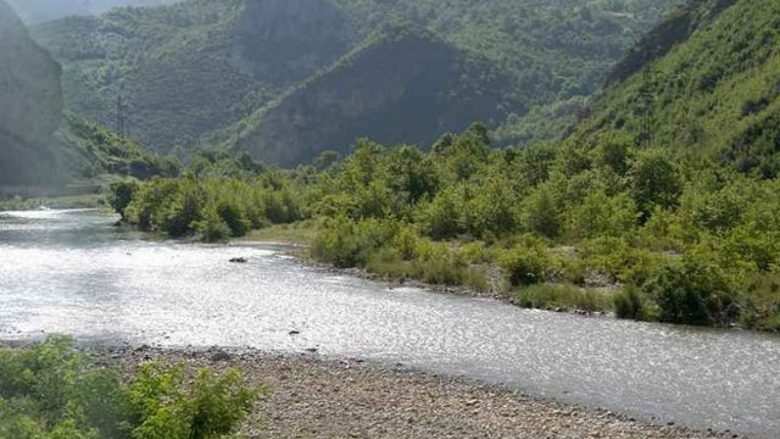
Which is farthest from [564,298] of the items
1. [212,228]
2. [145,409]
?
[212,228]

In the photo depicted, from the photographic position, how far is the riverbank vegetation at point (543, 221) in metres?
43.5

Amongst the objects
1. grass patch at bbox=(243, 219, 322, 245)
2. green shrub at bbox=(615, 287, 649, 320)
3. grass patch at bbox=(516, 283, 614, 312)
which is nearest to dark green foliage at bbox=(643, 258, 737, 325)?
green shrub at bbox=(615, 287, 649, 320)

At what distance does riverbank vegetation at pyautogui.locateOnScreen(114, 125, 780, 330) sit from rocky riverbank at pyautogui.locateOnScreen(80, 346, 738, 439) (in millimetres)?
17245

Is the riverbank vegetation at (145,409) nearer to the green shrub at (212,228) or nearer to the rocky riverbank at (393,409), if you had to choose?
the rocky riverbank at (393,409)

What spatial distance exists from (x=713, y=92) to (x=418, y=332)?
3167 inches

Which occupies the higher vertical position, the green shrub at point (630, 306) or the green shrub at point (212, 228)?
the green shrub at point (630, 306)

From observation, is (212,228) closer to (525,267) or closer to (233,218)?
(233,218)

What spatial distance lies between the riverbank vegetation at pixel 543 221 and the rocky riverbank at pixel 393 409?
679 inches

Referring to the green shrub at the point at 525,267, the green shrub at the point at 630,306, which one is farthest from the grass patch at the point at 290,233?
the green shrub at the point at 630,306

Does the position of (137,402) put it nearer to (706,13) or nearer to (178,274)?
(178,274)

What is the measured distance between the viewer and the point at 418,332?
39125mm

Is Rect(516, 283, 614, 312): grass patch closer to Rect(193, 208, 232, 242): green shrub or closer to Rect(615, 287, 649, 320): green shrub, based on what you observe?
Rect(615, 287, 649, 320): green shrub

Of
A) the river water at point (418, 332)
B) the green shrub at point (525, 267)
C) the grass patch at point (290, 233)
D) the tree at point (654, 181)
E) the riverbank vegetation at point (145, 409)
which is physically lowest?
the grass patch at point (290, 233)

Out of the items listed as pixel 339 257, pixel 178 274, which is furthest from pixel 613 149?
pixel 178 274
